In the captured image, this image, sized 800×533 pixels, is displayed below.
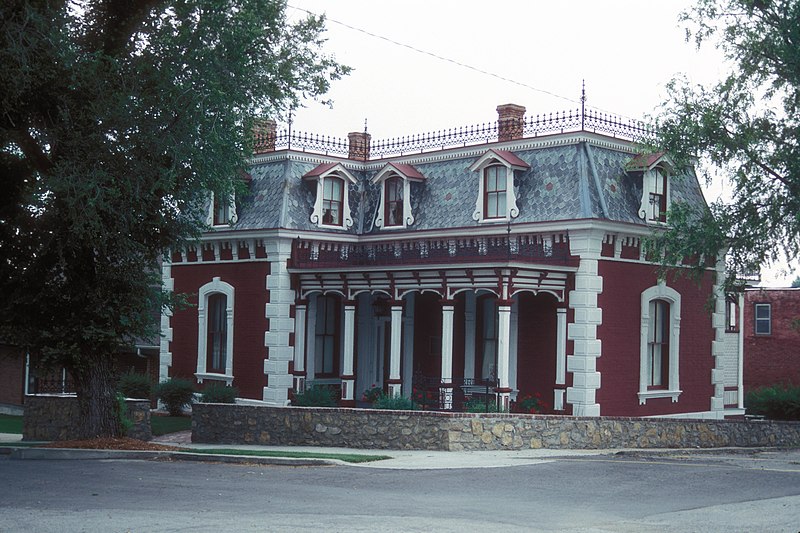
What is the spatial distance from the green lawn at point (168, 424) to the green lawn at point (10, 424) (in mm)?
4202

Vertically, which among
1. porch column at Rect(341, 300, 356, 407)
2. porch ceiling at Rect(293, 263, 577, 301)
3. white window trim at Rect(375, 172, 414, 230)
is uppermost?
white window trim at Rect(375, 172, 414, 230)

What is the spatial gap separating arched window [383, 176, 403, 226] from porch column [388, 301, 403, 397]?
4.72 m

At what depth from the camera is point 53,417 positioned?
26797 millimetres

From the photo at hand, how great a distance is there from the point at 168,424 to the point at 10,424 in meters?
8.37

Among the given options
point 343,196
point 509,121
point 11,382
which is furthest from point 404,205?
point 11,382

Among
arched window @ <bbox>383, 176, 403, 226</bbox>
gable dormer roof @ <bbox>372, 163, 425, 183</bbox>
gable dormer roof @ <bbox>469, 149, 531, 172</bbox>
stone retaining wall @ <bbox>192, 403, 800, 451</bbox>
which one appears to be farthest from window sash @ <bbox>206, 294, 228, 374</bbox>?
gable dormer roof @ <bbox>469, 149, 531, 172</bbox>

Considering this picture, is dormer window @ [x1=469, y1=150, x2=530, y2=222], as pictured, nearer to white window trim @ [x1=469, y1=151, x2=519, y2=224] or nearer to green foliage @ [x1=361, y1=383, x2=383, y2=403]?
white window trim @ [x1=469, y1=151, x2=519, y2=224]

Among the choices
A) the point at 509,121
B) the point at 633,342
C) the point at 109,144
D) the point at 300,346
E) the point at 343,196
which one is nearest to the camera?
the point at 109,144

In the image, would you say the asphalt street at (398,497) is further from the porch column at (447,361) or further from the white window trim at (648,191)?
the white window trim at (648,191)

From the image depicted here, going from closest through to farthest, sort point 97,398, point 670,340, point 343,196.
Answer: point 97,398, point 670,340, point 343,196

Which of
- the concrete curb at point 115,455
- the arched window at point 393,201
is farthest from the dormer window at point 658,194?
the concrete curb at point 115,455

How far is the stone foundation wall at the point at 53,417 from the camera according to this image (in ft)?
86.3

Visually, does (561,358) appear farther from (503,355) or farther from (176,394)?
(176,394)

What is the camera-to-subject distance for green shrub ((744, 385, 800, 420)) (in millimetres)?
33625
